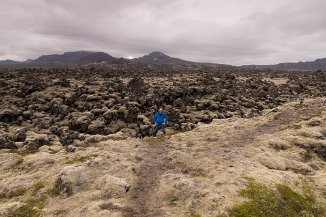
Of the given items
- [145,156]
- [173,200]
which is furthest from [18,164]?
[173,200]

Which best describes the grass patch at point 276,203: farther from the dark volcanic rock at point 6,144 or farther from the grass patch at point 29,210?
the dark volcanic rock at point 6,144

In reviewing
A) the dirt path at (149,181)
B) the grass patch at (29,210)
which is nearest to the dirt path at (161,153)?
the dirt path at (149,181)

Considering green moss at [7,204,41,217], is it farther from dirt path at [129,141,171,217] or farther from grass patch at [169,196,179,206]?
grass patch at [169,196,179,206]

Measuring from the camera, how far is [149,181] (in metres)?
23.1

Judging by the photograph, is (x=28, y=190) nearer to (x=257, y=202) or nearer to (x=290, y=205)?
(x=257, y=202)

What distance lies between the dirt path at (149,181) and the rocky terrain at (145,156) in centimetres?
6

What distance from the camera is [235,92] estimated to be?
66.8 m

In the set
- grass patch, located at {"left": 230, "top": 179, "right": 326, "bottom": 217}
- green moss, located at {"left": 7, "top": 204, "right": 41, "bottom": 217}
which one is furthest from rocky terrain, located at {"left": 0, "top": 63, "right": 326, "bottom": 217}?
grass patch, located at {"left": 230, "top": 179, "right": 326, "bottom": 217}

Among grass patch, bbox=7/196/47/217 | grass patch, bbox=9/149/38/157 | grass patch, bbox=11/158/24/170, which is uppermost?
grass patch, bbox=7/196/47/217

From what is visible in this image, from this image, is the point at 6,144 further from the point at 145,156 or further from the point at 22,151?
the point at 145,156

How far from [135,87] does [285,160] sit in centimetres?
4413

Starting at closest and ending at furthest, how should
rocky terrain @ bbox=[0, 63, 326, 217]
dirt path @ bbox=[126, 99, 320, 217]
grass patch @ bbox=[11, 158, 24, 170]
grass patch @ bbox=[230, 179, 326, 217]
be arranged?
1. grass patch @ bbox=[230, 179, 326, 217]
2. dirt path @ bbox=[126, 99, 320, 217]
3. rocky terrain @ bbox=[0, 63, 326, 217]
4. grass patch @ bbox=[11, 158, 24, 170]

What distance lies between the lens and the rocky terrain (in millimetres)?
20234

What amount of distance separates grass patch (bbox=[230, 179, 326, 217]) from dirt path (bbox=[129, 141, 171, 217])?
15.4 ft
